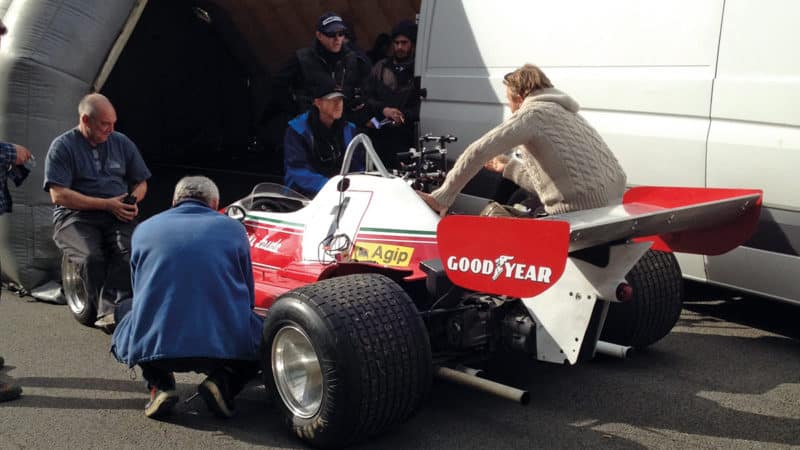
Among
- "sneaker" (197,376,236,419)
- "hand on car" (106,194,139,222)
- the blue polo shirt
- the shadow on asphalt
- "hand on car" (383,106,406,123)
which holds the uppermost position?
"hand on car" (383,106,406,123)

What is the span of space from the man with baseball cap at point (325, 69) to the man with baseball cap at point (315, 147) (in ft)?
5.90

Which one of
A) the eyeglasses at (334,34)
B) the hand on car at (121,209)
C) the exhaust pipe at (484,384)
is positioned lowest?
the exhaust pipe at (484,384)

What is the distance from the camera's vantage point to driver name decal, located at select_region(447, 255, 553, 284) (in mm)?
3420

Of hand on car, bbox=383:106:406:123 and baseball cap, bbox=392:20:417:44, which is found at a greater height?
baseball cap, bbox=392:20:417:44

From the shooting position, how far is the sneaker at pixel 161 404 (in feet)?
13.9

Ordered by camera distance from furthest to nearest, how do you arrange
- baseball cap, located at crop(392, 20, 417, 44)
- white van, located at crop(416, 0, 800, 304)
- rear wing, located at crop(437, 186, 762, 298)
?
1. baseball cap, located at crop(392, 20, 417, 44)
2. white van, located at crop(416, 0, 800, 304)
3. rear wing, located at crop(437, 186, 762, 298)

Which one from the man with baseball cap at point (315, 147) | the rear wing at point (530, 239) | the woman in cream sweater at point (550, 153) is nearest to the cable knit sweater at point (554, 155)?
the woman in cream sweater at point (550, 153)

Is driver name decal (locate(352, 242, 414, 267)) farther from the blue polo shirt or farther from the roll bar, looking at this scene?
the blue polo shirt

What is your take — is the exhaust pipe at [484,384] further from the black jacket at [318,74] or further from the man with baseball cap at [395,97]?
the black jacket at [318,74]

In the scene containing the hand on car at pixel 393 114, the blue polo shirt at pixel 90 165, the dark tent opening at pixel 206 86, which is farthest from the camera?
the dark tent opening at pixel 206 86

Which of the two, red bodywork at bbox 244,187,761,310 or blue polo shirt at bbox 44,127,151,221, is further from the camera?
blue polo shirt at bbox 44,127,151,221

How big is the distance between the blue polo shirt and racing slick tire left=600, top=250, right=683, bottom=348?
3.39m

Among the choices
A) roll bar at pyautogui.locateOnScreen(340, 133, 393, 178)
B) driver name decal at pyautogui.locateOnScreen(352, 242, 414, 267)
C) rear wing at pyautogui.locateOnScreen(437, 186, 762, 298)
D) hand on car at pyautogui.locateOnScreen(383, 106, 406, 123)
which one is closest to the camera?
rear wing at pyautogui.locateOnScreen(437, 186, 762, 298)

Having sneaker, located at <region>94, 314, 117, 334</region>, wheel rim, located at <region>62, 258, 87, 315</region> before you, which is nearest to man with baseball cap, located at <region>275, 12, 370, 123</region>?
wheel rim, located at <region>62, 258, 87, 315</region>
